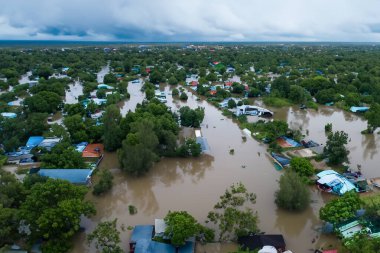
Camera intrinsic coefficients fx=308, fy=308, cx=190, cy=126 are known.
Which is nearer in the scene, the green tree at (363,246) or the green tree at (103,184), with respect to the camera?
the green tree at (363,246)

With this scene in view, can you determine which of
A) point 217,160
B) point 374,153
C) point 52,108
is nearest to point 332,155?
point 374,153

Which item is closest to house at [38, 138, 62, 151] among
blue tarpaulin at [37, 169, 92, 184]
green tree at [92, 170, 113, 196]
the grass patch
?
blue tarpaulin at [37, 169, 92, 184]

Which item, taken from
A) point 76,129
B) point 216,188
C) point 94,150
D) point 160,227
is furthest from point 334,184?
point 76,129

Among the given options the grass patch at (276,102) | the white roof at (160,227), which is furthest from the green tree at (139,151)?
the grass patch at (276,102)

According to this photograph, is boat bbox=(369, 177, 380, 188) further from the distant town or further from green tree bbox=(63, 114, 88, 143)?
green tree bbox=(63, 114, 88, 143)

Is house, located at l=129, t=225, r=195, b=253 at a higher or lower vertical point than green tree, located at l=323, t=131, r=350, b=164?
lower

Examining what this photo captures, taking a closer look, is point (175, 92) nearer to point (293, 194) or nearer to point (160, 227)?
point (293, 194)

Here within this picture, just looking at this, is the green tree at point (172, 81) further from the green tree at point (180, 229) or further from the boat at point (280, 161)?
the green tree at point (180, 229)

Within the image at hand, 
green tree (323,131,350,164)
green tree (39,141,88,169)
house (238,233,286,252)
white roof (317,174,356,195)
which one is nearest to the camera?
house (238,233,286,252)
